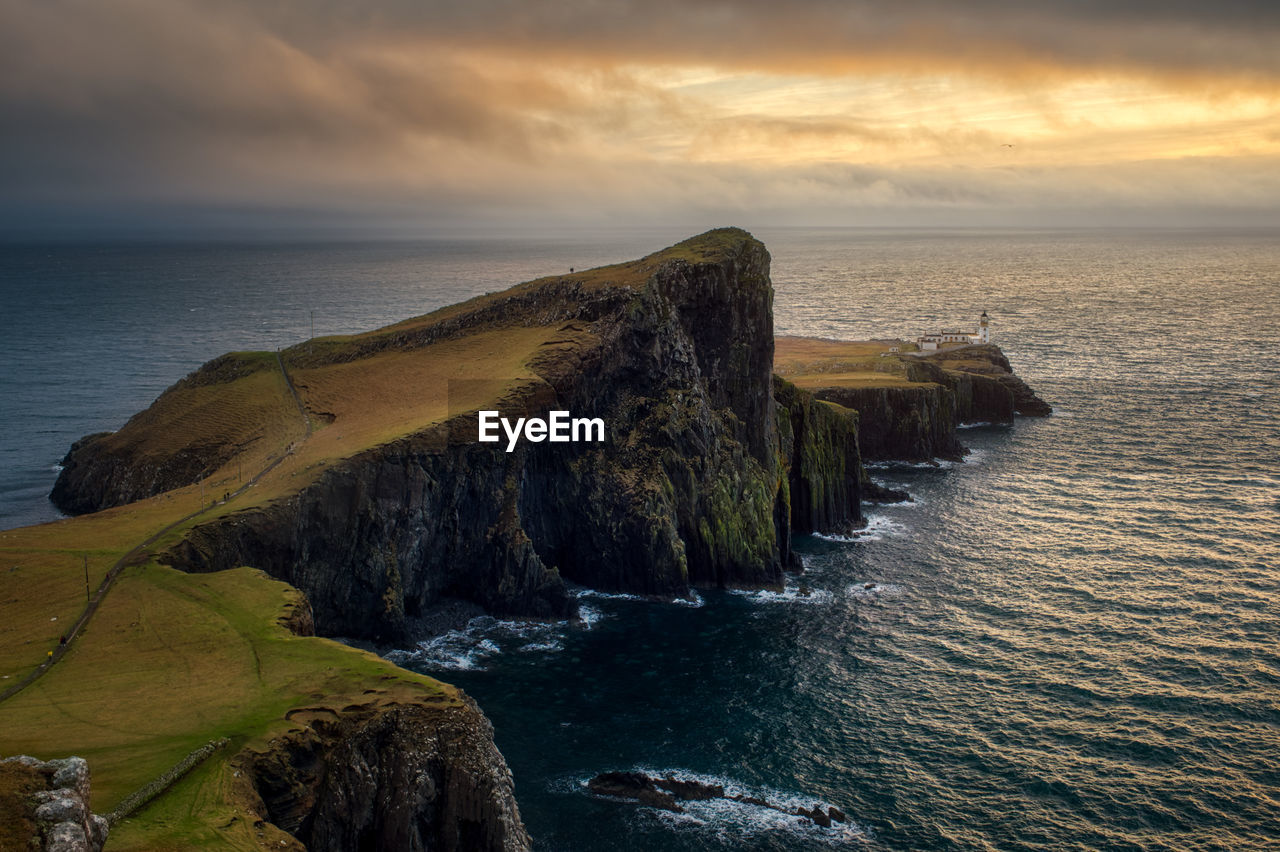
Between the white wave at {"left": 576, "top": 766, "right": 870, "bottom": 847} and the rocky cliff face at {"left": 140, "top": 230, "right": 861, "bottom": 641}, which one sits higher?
the rocky cliff face at {"left": 140, "top": 230, "right": 861, "bottom": 641}

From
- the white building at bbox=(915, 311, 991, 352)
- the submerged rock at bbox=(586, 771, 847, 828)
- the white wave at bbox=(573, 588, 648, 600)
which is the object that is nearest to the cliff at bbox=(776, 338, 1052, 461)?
the white building at bbox=(915, 311, 991, 352)

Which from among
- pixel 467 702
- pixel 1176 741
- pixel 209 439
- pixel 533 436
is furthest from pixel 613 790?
pixel 209 439

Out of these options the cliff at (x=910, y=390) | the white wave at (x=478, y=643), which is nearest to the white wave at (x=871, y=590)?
the white wave at (x=478, y=643)

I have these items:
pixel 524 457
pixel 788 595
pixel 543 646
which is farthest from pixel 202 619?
pixel 788 595

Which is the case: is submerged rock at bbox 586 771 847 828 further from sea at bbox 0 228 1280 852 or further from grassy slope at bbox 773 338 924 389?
grassy slope at bbox 773 338 924 389

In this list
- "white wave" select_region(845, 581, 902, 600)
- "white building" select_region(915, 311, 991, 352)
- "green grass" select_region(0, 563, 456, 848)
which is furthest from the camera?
"white building" select_region(915, 311, 991, 352)

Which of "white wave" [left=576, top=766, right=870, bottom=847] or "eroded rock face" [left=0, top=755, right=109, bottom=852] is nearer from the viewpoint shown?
"eroded rock face" [left=0, top=755, right=109, bottom=852]

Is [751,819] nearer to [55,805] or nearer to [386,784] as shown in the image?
[386,784]
